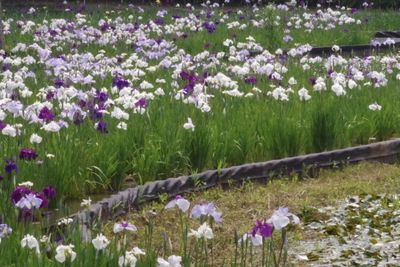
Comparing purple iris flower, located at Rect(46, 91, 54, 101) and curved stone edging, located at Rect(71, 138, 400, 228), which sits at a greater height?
purple iris flower, located at Rect(46, 91, 54, 101)

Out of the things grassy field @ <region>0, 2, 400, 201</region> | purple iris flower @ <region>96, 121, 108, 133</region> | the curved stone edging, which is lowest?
the curved stone edging

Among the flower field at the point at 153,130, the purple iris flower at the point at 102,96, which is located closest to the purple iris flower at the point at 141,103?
the flower field at the point at 153,130

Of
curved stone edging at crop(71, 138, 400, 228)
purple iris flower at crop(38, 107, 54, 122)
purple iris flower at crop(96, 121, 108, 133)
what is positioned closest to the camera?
curved stone edging at crop(71, 138, 400, 228)

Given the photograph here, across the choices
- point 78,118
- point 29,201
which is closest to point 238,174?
point 78,118

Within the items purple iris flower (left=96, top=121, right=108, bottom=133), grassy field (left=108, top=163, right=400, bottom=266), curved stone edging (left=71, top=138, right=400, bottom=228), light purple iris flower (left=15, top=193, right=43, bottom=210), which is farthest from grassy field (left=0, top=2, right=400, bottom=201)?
light purple iris flower (left=15, top=193, right=43, bottom=210)

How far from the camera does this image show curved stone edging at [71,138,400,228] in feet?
17.2

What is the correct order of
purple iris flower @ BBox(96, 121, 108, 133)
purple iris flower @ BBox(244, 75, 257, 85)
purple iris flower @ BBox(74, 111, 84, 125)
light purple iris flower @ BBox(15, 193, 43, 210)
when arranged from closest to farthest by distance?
light purple iris flower @ BBox(15, 193, 43, 210) → purple iris flower @ BBox(96, 121, 108, 133) → purple iris flower @ BBox(74, 111, 84, 125) → purple iris flower @ BBox(244, 75, 257, 85)

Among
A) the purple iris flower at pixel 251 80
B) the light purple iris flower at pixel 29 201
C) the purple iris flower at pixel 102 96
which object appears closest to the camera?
the light purple iris flower at pixel 29 201

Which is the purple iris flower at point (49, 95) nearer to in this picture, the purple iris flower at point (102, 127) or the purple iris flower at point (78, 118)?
the purple iris flower at point (78, 118)

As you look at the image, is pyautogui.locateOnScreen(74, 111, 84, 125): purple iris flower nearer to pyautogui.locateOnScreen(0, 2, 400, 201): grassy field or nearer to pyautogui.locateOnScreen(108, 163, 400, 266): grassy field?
pyautogui.locateOnScreen(0, 2, 400, 201): grassy field

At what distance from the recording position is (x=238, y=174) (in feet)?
20.6

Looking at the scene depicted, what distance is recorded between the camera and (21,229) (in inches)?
152

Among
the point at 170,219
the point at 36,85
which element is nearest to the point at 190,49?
the point at 36,85

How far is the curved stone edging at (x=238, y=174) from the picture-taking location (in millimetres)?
5254
